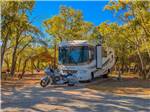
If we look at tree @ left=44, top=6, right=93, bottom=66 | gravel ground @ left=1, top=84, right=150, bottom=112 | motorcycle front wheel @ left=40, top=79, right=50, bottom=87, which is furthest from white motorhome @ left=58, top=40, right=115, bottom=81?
tree @ left=44, top=6, right=93, bottom=66

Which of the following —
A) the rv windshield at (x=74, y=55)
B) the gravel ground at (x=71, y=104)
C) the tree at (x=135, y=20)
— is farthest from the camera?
the tree at (x=135, y=20)

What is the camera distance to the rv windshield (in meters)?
23.4

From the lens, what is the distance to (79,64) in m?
23.2

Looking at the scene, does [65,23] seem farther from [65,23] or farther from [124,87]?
[124,87]

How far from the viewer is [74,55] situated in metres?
23.5

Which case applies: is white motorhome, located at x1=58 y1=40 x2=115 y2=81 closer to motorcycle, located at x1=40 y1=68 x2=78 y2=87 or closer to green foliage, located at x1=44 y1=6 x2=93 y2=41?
motorcycle, located at x1=40 y1=68 x2=78 y2=87

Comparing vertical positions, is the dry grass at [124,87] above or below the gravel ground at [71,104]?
above

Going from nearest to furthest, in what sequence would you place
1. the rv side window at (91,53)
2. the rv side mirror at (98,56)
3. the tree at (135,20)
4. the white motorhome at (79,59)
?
1. the white motorhome at (79,59)
2. the rv side window at (91,53)
3. the rv side mirror at (98,56)
4. the tree at (135,20)

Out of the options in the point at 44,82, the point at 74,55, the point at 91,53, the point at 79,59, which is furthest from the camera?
the point at 91,53

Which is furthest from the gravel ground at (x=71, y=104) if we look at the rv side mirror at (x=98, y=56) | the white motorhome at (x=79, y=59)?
the rv side mirror at (x=98, y=56)

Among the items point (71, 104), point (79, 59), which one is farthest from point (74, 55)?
point (71, 104)

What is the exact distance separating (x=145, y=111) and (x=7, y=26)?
16.5m

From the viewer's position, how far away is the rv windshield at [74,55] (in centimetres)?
2336

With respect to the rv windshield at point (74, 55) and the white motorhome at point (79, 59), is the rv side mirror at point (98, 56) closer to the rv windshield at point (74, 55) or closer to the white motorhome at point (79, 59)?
the white motorhome at point (79, 59)
